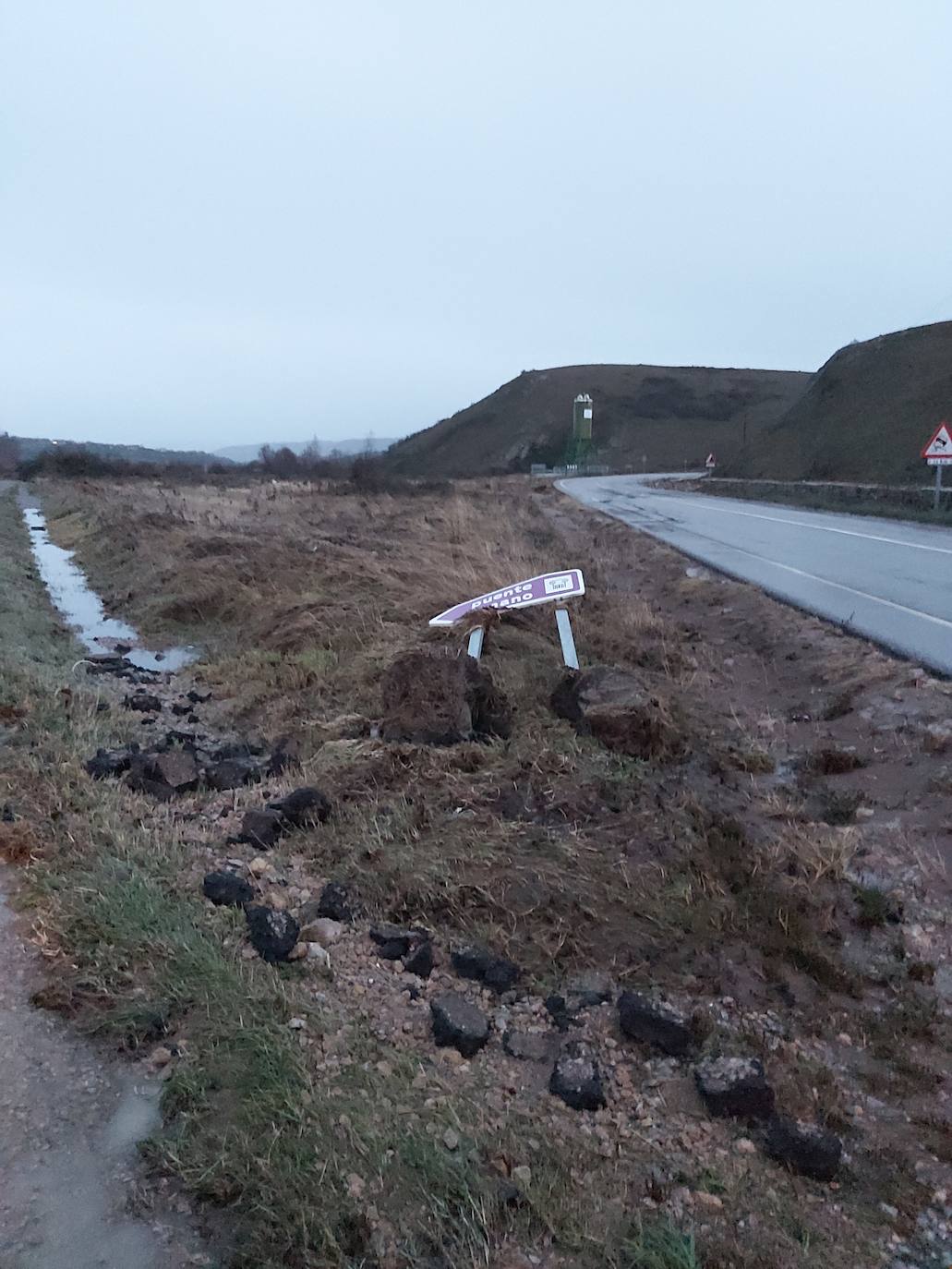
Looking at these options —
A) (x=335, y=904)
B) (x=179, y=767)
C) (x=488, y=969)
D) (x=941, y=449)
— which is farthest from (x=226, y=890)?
(x=941, y=449)

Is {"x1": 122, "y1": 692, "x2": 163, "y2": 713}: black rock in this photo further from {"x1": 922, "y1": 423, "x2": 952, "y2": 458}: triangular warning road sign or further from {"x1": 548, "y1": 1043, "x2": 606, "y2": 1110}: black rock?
{"x1": 922, "y1": 423, "x2": 952, "y2": 458}: triangular warning road sign

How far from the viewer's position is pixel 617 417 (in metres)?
116

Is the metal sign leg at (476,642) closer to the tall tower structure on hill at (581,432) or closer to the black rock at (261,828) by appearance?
the black rock at (261,828)

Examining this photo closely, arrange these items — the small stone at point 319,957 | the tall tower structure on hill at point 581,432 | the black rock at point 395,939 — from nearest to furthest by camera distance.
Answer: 1. the small stone at point 319,957
2. the black rock at point 395,939
3. the tall tower structure on hill at point 581,432

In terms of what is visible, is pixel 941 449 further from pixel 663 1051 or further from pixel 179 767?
pixel 663 1051

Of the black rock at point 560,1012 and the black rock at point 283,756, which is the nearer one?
the black rock at point 560,1012

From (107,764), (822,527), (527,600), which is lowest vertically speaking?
(107,764)

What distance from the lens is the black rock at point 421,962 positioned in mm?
4164

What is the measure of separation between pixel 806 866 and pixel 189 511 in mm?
25401

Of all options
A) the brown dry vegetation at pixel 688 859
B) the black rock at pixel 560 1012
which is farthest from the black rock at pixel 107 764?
the black rock at pixel 560 1012

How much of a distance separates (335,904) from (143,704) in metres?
4.66

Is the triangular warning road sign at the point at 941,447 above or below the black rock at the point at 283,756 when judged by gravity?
above

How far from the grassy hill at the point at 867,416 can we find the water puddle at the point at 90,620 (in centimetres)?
2942

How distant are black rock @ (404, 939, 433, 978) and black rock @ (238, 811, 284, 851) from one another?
54.3 inches
